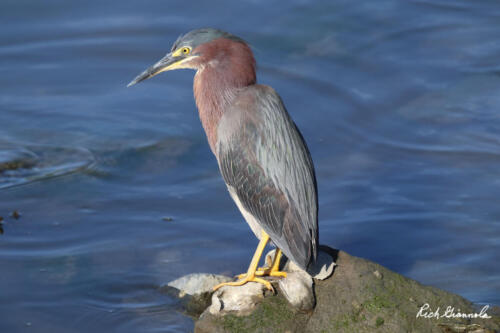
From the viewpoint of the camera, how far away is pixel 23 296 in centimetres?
712

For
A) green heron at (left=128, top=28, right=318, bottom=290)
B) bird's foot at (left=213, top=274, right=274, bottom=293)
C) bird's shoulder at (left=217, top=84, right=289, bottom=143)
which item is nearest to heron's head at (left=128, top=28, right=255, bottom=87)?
green heron at (left=128, top=28, right=318, bottom=290)

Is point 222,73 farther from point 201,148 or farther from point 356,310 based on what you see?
point 201,148

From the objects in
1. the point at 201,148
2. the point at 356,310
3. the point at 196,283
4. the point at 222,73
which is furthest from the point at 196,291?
the point at 201,148

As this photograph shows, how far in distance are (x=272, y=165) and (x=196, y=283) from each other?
1.34m

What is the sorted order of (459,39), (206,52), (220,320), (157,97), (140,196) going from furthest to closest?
(459,39) → (157,97) → (140,196) → (206,52) → (220,320)

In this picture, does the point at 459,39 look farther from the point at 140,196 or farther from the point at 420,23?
the point at 140,196

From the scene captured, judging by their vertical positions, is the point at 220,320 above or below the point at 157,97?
below

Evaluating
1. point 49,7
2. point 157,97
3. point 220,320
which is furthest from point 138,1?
point 220,320

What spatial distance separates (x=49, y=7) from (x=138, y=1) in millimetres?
1378

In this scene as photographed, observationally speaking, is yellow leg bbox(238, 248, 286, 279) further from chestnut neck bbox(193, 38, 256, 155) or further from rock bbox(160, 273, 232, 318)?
chestnut neck bbox(193, 38, 256, 155)

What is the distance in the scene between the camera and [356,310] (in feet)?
19.6

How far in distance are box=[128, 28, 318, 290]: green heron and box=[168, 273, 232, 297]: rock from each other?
1.15 feet

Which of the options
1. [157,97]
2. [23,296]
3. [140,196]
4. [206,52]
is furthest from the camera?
[157,97]

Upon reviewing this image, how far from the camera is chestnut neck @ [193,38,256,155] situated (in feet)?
21.4
